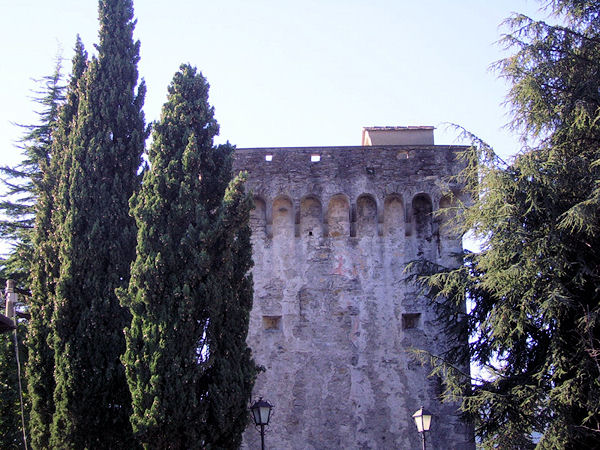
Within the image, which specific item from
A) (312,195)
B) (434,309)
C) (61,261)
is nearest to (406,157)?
(312,195)

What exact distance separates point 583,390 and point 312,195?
23.0ft

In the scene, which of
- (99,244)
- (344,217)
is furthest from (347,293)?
(99,244)

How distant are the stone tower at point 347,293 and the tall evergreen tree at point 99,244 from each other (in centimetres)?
346

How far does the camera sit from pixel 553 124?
13.1 metres

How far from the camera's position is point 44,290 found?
1295 centimetres

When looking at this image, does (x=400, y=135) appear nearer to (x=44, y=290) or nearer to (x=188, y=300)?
(x=188, y=300)

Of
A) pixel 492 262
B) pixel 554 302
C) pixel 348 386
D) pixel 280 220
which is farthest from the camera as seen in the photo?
pixel 280 220

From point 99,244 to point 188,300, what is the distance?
2.28 metres

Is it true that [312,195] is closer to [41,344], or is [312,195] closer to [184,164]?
[184,164]

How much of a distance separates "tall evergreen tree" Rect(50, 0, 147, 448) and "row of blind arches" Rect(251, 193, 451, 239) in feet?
11.7

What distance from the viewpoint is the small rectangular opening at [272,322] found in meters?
15.9

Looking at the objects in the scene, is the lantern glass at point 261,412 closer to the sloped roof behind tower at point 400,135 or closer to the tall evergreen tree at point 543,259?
the tall evergreen tree at point 543,259

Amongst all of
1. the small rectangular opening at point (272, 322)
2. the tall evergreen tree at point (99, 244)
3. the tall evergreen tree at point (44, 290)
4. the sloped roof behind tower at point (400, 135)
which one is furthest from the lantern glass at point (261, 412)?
the sloped roof behind tower at point (400, 135)

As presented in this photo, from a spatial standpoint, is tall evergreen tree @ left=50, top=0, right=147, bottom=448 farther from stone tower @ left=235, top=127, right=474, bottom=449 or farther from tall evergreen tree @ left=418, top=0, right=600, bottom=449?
tall evergreen tree @ left=418, top=0, right=600, bottom=449
